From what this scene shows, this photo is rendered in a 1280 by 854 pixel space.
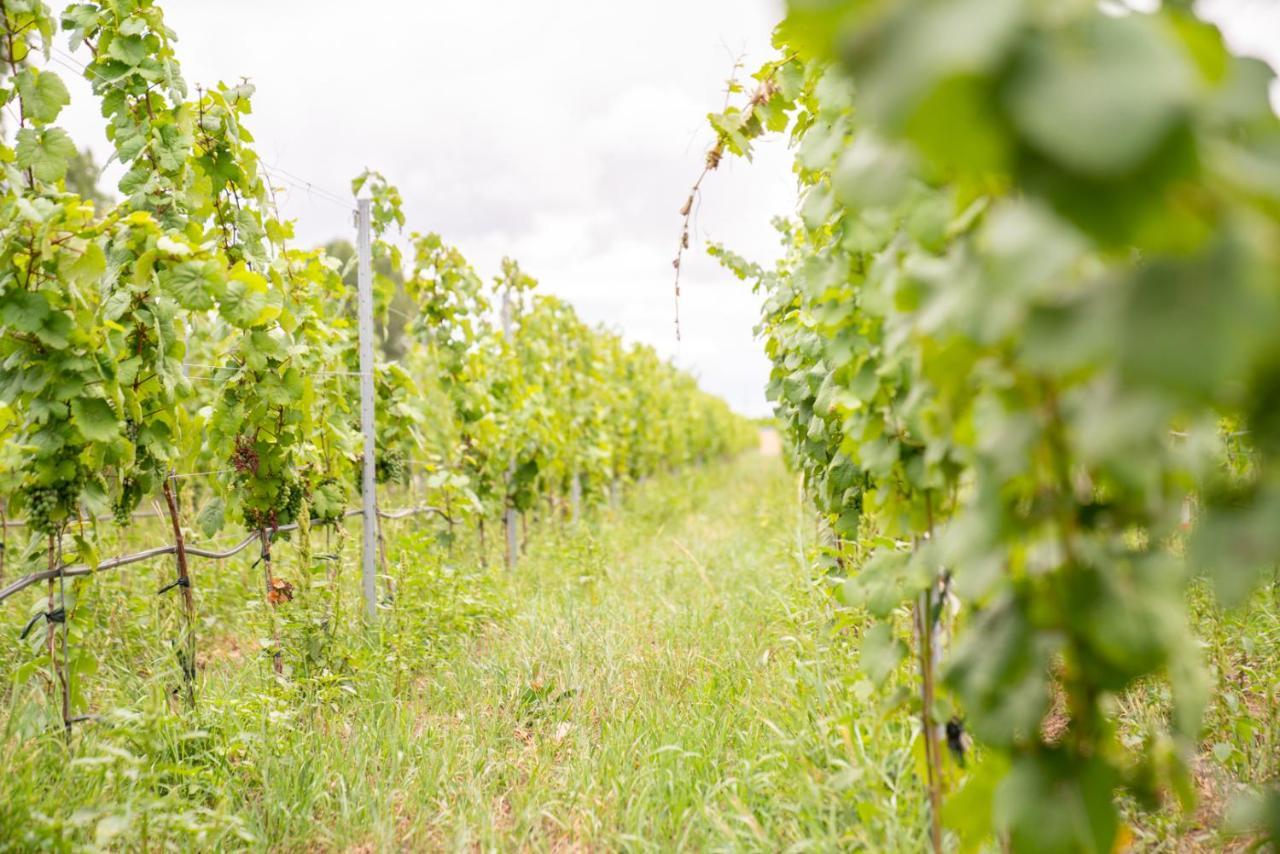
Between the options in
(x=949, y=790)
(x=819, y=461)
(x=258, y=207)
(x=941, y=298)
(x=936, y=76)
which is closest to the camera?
(x=936, y=76)

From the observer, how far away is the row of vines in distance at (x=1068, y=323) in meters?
0.63

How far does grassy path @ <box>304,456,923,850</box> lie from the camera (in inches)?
87.1

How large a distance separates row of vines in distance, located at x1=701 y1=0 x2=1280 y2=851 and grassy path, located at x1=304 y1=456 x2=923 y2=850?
0.84 m

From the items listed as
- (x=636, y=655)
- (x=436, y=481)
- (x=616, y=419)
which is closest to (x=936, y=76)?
(x=636, y=655)

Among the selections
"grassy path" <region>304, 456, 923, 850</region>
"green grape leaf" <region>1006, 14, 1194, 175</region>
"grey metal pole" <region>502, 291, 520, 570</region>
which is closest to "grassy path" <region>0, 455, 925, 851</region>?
"grassy path" <region>304, 456, 923, 850</region>

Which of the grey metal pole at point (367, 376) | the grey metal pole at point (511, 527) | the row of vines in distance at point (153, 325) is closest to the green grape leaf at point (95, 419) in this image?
the row of vines in distance at point (153, 325)

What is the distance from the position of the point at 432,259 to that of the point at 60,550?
364cm

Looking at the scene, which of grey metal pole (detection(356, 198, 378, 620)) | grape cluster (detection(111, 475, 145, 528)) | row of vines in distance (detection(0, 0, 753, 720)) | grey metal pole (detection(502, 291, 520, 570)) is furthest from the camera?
grey metal pole (detection(502, 291, 520, 570))

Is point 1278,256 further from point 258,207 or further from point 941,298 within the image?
point 258,207

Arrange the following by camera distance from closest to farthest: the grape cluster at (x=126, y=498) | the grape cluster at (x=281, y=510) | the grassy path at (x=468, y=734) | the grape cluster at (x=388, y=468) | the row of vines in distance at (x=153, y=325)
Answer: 1. the grassy path at (x=468, y=734)
2. the row of vines in distance at (x=153, y=325)
3. the grape cluster at (x=126, y=498)
4. the grape cluster at (x=281, y=510)
5. the grape cluster at (x=388, y=468)

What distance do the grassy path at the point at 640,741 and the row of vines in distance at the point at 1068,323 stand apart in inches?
32.9

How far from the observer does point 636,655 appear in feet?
12.2

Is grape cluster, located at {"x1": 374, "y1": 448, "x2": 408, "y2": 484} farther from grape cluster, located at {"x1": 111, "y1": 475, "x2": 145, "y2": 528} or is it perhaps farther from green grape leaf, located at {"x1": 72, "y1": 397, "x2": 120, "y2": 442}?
green grape leaf, located at {"x1": 72, "y1": 397, "x2": 120, "y2": 442}

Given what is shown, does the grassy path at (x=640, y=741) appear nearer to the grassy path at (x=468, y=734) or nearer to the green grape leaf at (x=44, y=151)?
the grassy path at (x=468, y=734)
